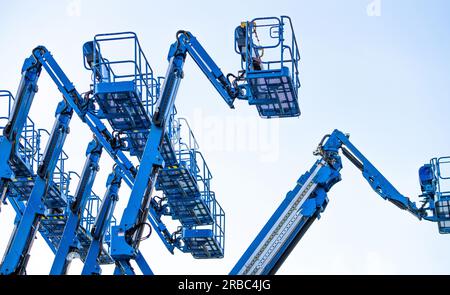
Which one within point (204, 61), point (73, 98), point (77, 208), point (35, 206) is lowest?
point (35, 206)

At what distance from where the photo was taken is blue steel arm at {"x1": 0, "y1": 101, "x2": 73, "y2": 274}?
2812cm

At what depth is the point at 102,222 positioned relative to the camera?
107 ft

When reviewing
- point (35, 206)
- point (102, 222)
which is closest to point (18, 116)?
point (35, 206)

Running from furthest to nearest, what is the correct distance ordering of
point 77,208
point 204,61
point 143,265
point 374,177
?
point 143,265 → point 77,208 → point 374,177 → point 204,61

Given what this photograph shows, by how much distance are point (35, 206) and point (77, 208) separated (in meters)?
2.89

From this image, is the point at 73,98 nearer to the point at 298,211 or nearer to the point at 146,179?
the point at 146,179

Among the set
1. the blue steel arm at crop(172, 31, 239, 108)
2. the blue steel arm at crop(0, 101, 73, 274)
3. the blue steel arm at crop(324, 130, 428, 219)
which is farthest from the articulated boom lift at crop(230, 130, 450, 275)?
the blue steel arm at crop(0, 101, 73, 274)

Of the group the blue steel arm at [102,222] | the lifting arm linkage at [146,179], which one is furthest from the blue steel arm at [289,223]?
the blue steel arm at [102,222]

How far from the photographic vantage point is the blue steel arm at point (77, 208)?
31359mm

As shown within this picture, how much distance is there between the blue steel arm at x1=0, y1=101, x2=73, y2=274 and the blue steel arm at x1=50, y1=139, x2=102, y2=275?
194 cm

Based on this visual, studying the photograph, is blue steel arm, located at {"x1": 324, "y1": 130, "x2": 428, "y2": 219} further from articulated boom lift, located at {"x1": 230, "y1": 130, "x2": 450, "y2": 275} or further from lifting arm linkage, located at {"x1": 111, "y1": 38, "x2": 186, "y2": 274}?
lifting arm linkage, located at {"x1": 111, "y1": 38, "x2": 186, "y2": 274}

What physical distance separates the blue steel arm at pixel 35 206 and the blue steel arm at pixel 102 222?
2.80 metres

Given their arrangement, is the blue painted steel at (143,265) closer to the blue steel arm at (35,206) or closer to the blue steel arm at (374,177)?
the blue steel arm at (35,206)
